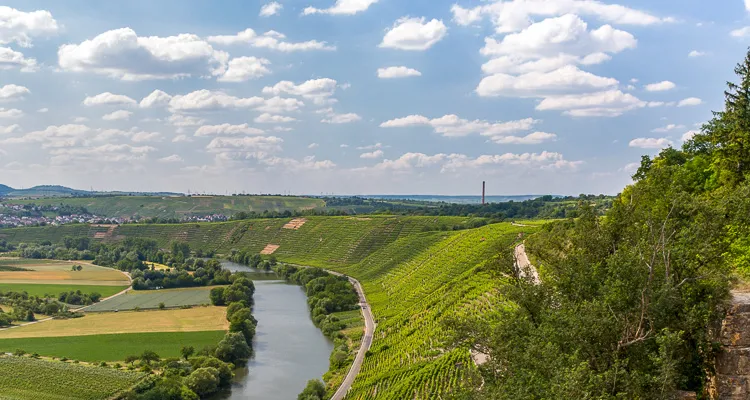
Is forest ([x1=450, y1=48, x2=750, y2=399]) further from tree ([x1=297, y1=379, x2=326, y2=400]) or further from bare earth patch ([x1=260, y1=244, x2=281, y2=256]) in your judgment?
bare earth patch ([x1=260, y1=244, x2=281, y2=256])

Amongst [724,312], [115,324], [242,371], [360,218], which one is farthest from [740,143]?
[360,218]

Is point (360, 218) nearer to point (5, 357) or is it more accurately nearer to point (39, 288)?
point (39, 288)

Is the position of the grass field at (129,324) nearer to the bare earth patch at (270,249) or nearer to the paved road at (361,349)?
the paved road at (361,349)

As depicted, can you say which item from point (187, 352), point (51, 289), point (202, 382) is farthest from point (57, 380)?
point (51, 289)

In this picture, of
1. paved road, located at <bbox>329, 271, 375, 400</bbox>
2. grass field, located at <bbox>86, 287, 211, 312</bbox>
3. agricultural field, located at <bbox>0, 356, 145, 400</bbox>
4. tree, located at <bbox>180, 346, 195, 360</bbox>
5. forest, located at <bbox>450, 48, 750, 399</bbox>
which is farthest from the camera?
grass field, located at <bbox>86, 287, 211, 312</bbox>

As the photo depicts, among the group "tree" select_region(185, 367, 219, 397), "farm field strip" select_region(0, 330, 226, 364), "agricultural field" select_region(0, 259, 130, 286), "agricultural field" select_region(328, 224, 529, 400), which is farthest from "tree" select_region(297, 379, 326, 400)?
"agricultural field" select_region(0, 259, 130, 286)

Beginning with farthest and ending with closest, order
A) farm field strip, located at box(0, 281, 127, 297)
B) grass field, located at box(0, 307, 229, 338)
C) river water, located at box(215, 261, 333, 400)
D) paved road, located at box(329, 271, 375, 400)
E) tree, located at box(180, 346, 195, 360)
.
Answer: farm field strip, located at box(0, 281, 127, 297) → grass field, located at box(0, 307, 229, 338) → tree, located at box(180, 346, 195, 360) → river water, located at box(215, 261, 333, 400) → paved road, located at box(329, 271, 375, 400)

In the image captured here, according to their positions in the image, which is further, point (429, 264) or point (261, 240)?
point (261, 240)
